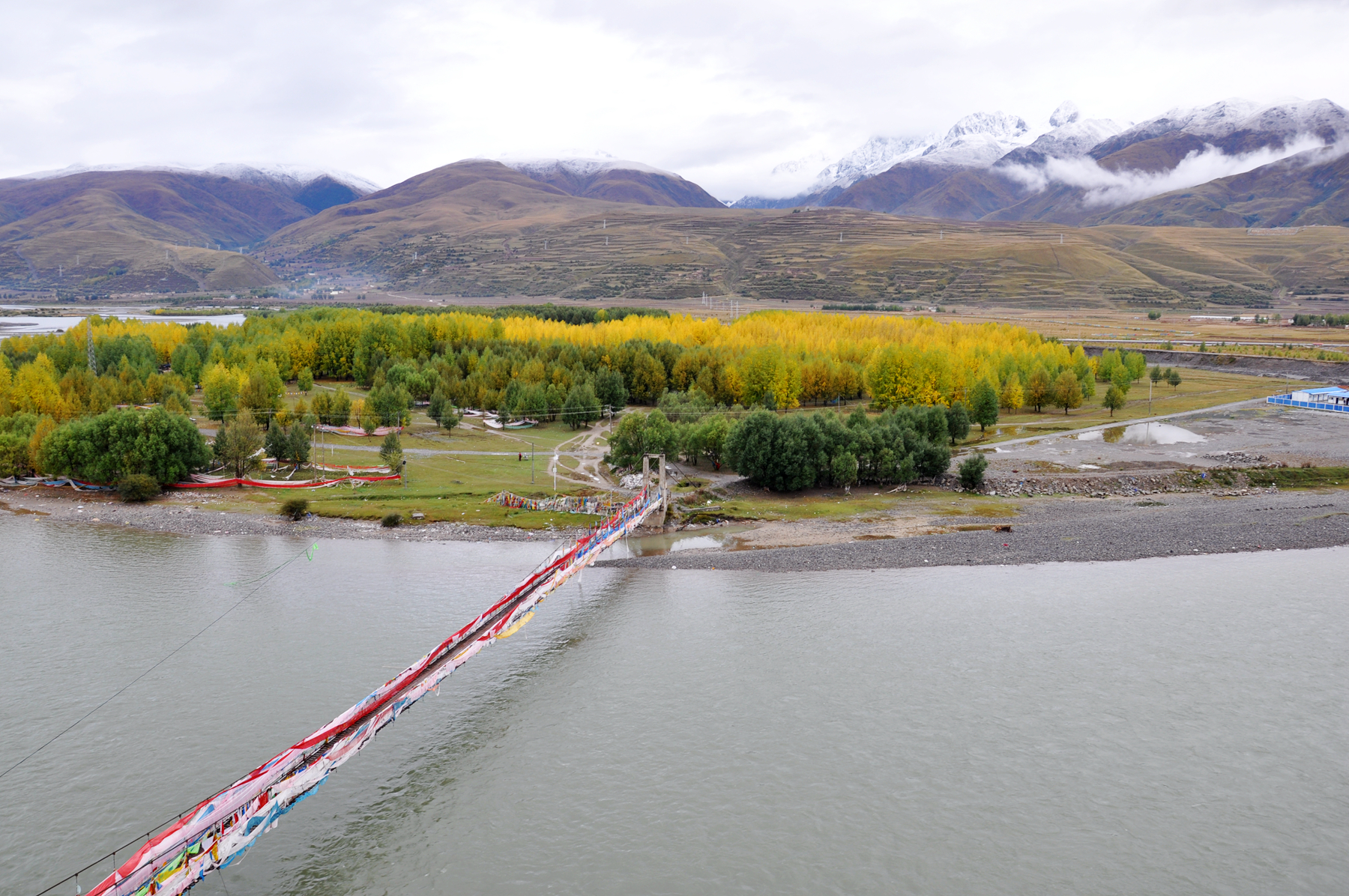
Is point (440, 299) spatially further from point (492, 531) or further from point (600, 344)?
point (492, 531)

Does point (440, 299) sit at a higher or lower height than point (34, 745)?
higher

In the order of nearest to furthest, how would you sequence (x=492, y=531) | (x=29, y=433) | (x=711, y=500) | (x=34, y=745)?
(x=34, y=745)
(x=492, y=531)
(x=711, y=500)
(x=29, y=433)

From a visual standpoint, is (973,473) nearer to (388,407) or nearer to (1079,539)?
(1079,539)

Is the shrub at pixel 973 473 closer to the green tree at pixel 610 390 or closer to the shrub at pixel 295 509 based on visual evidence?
the green tree at pixel 610 390

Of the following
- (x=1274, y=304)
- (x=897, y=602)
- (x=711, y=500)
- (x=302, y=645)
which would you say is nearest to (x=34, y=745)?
(x=302, y=645)

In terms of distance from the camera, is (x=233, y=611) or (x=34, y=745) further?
(x=233, y=611)

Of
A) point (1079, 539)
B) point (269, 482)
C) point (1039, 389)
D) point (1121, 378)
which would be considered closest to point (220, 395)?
point (269, 482)

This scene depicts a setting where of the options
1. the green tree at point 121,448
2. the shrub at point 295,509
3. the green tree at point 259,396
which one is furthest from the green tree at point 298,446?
the green tree at point 259,396
